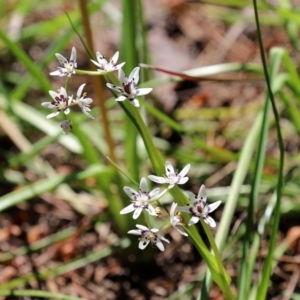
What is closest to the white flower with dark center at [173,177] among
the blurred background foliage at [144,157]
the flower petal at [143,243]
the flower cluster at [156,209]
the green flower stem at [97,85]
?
the flower cluster at [156,209]

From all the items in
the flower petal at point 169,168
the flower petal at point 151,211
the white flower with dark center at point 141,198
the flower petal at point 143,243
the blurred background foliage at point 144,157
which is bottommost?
the flower petal at point 143,243

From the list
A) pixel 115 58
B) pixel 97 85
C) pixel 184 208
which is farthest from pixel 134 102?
pixel 97 85

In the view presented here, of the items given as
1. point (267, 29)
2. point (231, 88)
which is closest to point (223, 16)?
point (267, 29)

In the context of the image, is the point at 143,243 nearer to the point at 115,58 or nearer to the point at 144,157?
the point at 115,58

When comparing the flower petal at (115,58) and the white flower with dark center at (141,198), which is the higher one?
the flower petal at (115,58)

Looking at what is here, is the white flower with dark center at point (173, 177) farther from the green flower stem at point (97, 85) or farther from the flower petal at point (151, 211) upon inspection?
the green flower stem at point (97, 85)

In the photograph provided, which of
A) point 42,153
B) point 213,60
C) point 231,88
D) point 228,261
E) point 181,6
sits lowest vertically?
point 228,261

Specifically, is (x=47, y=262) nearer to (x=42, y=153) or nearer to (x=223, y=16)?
(x=42, y=153)

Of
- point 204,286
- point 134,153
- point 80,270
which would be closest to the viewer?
point 204,286

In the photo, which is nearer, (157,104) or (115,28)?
(157,104)

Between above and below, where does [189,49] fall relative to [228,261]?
above

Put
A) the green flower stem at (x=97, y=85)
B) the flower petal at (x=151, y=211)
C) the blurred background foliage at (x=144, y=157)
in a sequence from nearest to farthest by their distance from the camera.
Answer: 1. the flower petal at (x=151, y=211)
2. the green flower stem at (x=97, y=85)
3. the blurred background foliage at (x=144, y=157)
